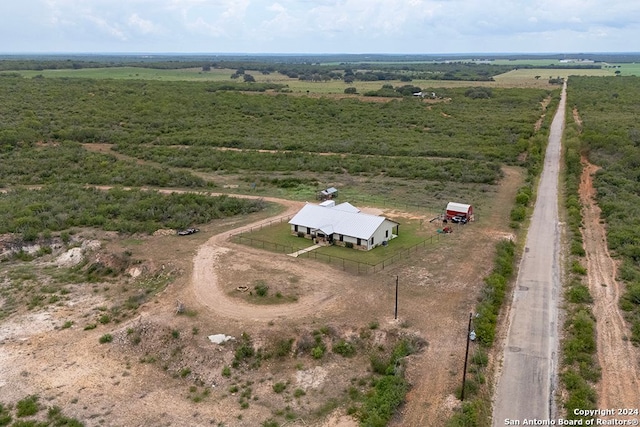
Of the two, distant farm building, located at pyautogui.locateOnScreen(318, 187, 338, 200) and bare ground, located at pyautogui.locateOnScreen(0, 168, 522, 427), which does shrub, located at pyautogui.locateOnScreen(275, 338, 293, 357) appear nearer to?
bare ground, located at pyautogui.locateOnScreen(0, 168, 522, 427)

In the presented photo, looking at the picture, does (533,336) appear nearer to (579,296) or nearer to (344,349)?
(579,296)

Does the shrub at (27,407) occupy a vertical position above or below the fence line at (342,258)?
below

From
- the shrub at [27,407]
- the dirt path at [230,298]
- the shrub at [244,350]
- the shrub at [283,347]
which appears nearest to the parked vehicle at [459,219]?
the dirt path at [230,298]

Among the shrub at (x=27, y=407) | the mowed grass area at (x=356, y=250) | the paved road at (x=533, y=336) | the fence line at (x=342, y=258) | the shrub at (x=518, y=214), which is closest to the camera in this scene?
the paved road at (x=533, y=336)

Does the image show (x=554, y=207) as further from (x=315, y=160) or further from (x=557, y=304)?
(x=315, y=160)

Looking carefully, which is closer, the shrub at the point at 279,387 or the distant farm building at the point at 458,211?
the shrub at the point at 279,387

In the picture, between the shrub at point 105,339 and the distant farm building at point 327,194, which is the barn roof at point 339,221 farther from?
the shrub at point 105,339
